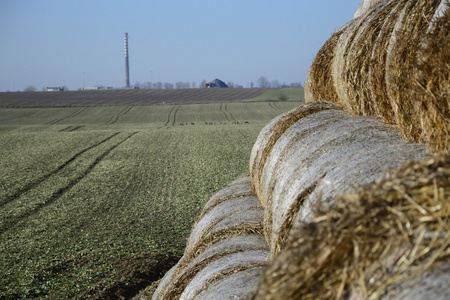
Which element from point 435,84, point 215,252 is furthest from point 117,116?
point 435,84

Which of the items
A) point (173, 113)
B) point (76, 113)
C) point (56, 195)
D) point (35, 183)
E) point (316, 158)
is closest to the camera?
point (316, 158)

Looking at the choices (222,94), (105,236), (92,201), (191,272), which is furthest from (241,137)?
(222,94)

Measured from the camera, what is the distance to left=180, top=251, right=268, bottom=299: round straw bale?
439cm

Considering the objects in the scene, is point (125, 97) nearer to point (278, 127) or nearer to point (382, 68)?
point (278, 127)

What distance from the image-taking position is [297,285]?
2066 mm

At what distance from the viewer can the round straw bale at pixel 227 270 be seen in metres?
4.39

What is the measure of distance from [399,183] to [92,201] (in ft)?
50.2

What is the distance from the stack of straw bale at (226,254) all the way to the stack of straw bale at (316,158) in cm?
24

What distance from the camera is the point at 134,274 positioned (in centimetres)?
939

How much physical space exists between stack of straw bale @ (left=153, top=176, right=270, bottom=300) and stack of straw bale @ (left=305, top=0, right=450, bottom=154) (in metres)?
1.41

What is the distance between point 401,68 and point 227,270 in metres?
1.99

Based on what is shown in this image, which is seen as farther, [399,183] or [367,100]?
[367,100]

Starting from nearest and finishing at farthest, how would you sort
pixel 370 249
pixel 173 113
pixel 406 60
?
1. pixel 370 249
2. pixel 406 60
3. pixel 173 113

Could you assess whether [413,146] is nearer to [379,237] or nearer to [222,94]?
[379,237]
